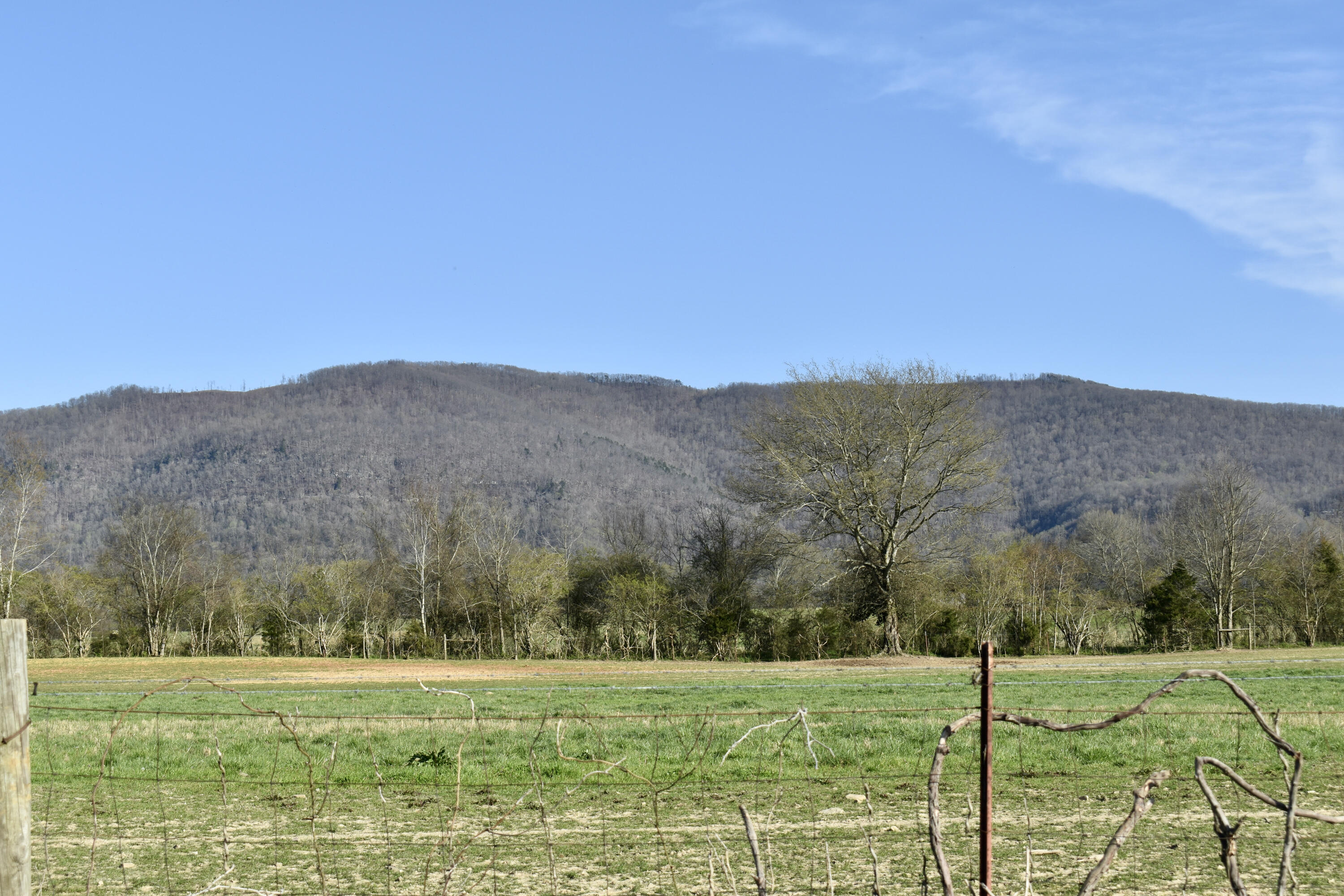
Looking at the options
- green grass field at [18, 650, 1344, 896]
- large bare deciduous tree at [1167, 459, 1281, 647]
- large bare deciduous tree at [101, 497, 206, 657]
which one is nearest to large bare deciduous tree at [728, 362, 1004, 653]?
large bare deciduous tree at [1167, 459, 1281, 647]

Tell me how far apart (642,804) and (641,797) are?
355mm

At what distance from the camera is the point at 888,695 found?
2148cm

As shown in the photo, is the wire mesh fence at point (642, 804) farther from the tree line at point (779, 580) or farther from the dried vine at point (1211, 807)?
the tree line at point (779, 580)

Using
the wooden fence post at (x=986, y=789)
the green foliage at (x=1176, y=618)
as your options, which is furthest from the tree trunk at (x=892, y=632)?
the wooden fence post at (x=986, y=789)

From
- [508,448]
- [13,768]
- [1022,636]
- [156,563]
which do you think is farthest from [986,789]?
[508,448]

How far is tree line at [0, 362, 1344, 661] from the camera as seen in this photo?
138 feet

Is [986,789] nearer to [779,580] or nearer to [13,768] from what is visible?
[13,768]

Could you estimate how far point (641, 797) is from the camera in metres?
10.4

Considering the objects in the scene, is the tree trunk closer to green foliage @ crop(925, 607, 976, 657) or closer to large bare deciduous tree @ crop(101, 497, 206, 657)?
green foliage @ crop(925, 607, 976, 657)

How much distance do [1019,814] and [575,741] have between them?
6.43 metres

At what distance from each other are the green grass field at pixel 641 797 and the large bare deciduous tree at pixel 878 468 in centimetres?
2074

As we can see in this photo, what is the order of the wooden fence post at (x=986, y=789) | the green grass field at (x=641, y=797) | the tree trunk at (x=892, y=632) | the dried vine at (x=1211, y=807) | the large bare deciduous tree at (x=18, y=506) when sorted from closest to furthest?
the dried vine at (x=1211, y=807), the wooden fence post at (x=986, y=789), the green grass field at (x=641, y=797), the tree trunk at (x=892, y=632), the large bare deciduous tree at (x=18, y=506)

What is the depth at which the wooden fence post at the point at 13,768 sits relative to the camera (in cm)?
355

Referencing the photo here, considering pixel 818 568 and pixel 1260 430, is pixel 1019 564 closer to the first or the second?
pixel 818 568
